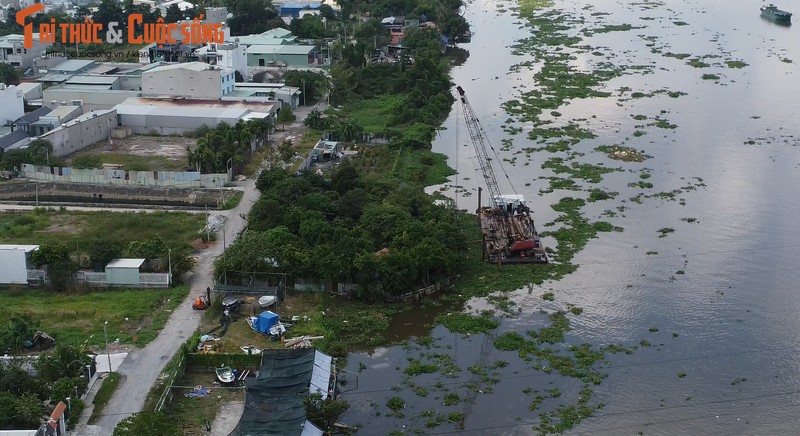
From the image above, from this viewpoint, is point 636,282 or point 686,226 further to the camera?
point 686,226

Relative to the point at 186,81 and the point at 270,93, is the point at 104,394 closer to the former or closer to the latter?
the point at 186,81

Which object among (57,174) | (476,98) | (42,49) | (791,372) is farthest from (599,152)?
(42,49)

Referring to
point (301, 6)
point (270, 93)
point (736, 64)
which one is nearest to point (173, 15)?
point (301, 6)

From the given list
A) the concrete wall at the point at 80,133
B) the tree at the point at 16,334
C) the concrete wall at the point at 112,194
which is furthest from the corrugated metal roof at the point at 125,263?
the concrete wall at the point at 80,133

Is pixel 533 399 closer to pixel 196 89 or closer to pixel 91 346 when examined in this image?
pixel 91 346

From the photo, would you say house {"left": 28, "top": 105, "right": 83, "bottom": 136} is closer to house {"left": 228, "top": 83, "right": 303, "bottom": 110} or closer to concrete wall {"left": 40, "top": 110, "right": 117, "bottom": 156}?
concrete wall {"left": 40, "top": 110, "right": 117, "bottom": 156}

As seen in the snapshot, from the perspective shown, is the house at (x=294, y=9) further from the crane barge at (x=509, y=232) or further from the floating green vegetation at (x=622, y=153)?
the crane barge at (x=509, y=232)

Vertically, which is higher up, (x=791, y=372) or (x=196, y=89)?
(x=196, y=89)

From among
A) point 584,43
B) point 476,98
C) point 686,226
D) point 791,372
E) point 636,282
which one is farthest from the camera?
point 584,43
